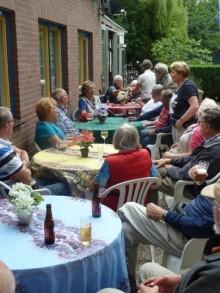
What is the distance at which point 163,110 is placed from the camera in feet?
23.4

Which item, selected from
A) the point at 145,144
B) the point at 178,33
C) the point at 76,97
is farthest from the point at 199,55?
the point at 145,144

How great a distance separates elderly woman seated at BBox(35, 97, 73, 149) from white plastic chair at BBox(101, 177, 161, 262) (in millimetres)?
1615

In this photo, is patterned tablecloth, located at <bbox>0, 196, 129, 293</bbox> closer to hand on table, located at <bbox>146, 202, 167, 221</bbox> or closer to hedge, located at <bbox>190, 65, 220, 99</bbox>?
hand on table, located at <bbox>146, 202, 167, 221</bbox>

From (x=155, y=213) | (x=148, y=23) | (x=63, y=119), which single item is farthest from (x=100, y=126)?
(x=148, y=23)

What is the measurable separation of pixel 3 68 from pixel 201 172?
3.15 m

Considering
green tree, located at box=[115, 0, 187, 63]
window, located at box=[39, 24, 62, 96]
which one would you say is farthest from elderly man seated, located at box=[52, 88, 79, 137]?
green tree, located at box=[115, 0, 187, 63]

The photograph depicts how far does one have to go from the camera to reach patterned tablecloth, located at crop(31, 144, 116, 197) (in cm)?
429

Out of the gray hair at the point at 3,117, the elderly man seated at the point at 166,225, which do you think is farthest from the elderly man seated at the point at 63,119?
the elderly man seated at the point at 166,225

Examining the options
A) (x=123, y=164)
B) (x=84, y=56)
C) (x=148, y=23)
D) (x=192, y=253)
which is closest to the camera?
(x=192, y=253)

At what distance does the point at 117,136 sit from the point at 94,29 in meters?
8.46

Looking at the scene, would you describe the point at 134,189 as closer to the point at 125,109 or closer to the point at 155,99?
the point at 155,99

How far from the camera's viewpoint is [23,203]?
9.12ft

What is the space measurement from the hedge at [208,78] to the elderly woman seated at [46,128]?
13.7m

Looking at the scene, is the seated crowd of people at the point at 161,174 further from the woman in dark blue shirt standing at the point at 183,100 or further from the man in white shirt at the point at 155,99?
the man in white shirt at the point at 155,99
